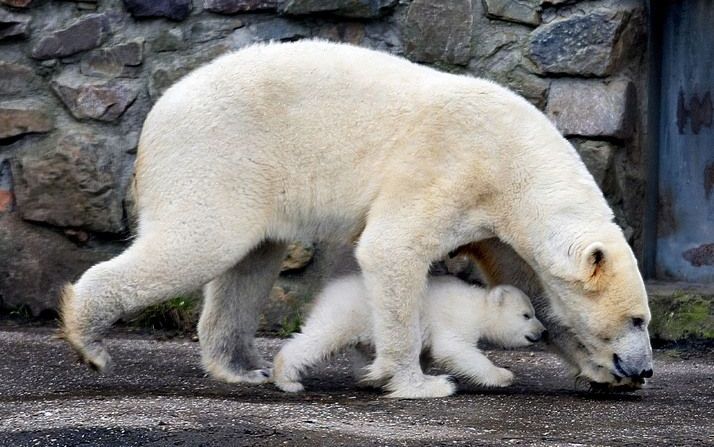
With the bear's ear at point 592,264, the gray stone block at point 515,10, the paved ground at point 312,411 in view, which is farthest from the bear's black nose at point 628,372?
→ the gray stone block at point 515,10

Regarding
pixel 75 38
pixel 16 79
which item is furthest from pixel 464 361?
pixel 16 79

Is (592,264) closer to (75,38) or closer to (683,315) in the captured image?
(683,315)

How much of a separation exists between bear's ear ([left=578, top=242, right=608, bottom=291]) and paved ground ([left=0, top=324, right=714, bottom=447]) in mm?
461

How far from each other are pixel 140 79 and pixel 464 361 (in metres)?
2.56

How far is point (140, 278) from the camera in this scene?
16.0 ft

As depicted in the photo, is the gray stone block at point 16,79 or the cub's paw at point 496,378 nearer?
the cub's paw at point 496,378

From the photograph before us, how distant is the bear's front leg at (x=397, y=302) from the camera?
4887mm

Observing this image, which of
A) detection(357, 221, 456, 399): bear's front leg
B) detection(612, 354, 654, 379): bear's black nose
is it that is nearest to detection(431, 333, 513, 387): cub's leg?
detection(357, 221, 456, 399): bear's front leg

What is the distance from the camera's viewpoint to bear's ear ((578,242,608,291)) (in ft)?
15.8

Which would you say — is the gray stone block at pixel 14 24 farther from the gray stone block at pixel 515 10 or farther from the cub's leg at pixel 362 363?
the cub's leg at pixel 362 363

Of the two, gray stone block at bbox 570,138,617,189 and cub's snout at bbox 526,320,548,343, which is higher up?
gray stone block at bbox 570,138,617,189

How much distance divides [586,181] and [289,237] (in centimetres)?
120

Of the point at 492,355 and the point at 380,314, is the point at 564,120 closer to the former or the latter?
the point at 492,355

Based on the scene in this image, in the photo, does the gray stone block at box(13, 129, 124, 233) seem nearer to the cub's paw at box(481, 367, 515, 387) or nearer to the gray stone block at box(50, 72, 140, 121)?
the gray stone block at box(50, 72, 140, 121)
